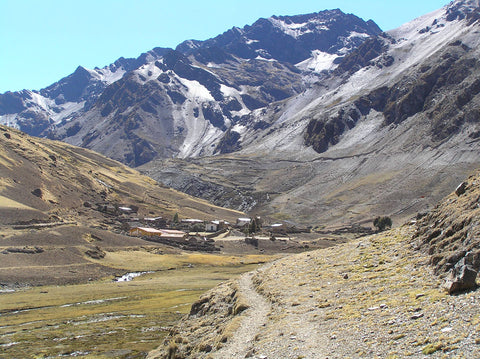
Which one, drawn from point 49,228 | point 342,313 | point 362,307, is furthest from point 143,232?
point 362,307

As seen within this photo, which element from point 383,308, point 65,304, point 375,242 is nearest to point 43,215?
point 65,304

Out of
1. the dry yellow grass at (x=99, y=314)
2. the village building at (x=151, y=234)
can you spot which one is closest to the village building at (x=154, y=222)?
the village building at (x=151, y=234)

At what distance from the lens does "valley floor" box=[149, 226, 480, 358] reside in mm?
20152

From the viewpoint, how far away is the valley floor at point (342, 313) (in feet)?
66.1

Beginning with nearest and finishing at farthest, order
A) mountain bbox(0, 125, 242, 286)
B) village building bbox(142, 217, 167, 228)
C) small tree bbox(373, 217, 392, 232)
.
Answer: mountain bbox(0, 125, 242, 286) < small tree bbox(373, 217, 392, 232) < village building bbox(142, 217, 167, 228)

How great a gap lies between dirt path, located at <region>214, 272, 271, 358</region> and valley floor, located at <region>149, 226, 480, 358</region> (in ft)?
0.30

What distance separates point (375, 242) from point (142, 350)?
996 inches

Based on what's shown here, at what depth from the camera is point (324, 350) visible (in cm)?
2288

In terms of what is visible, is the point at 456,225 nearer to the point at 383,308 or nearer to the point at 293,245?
the point at 383,308

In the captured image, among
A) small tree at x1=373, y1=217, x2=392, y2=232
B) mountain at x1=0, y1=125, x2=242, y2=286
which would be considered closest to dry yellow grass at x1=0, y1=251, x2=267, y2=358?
mountain at x1=0, y1=125, x2=242, y2=286

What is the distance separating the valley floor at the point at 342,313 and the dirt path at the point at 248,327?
3.6 inches

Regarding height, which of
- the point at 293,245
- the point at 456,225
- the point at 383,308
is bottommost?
the point at 293,245

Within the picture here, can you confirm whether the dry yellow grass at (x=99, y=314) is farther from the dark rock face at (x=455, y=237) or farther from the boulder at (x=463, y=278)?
the boulder at (x=463, y=278)

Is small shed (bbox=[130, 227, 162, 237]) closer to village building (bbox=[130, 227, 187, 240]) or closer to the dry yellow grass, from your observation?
village building (bbox=[130, 227, 187, 240])
